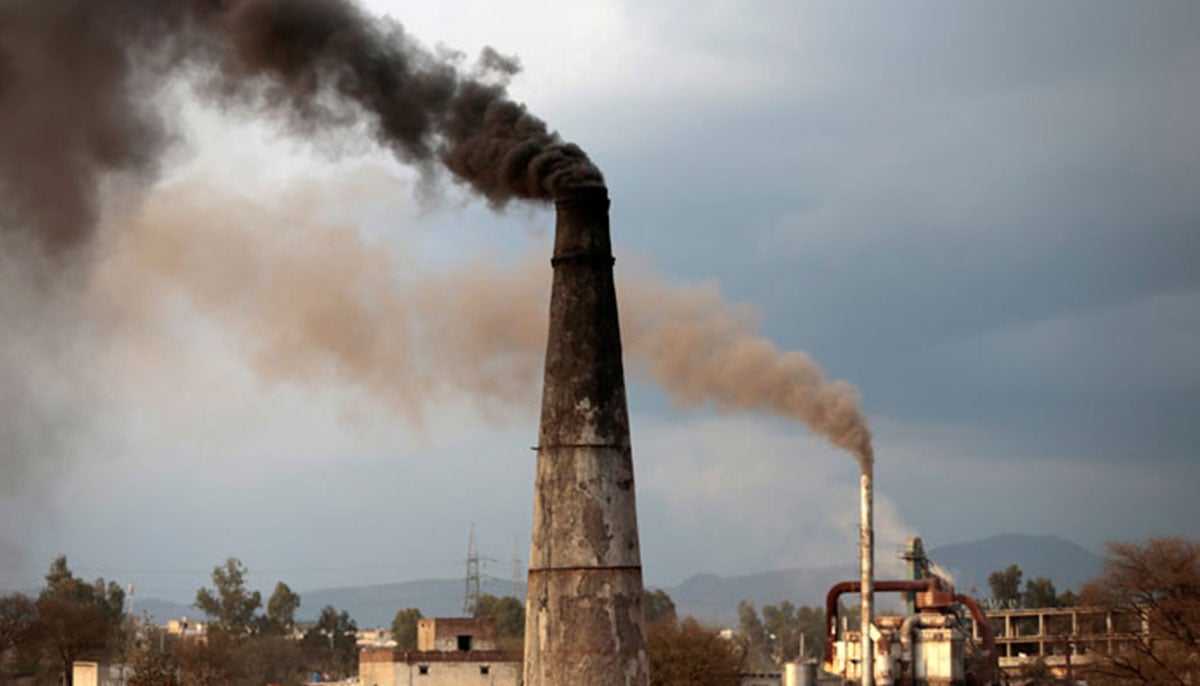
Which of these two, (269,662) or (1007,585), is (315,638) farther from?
(1007,585)

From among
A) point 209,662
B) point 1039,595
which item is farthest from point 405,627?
point 209,662

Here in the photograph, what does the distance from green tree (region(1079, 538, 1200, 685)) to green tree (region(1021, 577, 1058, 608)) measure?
11591cm

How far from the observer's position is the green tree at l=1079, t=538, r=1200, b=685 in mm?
70000

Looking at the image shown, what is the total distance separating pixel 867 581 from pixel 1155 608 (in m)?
14.4

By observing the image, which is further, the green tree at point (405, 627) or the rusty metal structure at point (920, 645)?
the green tree at point (405, 627)

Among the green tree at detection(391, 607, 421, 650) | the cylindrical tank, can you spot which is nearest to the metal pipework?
the cylindrical tank

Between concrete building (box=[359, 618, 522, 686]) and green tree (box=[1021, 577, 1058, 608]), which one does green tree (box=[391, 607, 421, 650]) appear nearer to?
green tree (box=[1021, 577, 1058, 608])

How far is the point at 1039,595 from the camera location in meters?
189

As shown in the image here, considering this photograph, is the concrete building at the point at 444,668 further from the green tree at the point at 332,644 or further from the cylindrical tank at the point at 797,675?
the green tree at the point at 332,644

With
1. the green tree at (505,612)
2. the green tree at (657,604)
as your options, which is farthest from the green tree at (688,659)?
the green tree at (505,612)

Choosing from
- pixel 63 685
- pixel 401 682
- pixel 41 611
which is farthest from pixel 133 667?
pixel 41 611

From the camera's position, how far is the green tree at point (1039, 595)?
188 m

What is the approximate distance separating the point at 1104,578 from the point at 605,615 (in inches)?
2014

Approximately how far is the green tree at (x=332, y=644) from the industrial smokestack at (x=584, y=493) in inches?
4898
